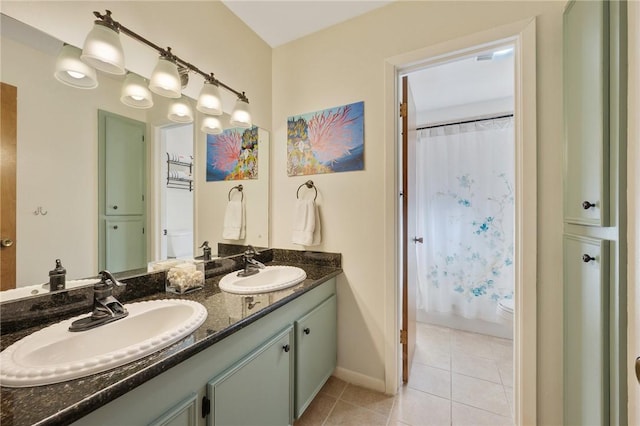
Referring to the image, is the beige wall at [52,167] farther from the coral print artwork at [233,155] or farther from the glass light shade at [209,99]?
the coral print artwork at [233,155]

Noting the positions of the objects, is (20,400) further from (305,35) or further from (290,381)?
(305,35)

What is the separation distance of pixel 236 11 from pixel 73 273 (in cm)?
175

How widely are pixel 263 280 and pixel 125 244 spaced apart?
2.40ft

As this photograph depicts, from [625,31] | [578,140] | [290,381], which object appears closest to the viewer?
[625,31]

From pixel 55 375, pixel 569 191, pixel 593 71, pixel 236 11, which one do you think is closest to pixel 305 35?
pixel 236 11

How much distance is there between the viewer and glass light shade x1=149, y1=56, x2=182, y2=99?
1.17m

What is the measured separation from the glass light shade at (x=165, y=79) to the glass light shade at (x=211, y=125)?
1.04ft

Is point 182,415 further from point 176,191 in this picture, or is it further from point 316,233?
point 316,233

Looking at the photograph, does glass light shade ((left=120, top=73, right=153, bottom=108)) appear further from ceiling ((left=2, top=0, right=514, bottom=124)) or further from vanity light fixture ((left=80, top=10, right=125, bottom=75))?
ceiling ((left=2, top=0, right=514, bottom=124))

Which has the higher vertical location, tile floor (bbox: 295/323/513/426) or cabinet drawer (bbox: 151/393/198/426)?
cabinet drawer (bbox: 151/393/198/426)

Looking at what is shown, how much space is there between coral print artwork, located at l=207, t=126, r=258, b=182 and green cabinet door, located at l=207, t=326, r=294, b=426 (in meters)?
1.08

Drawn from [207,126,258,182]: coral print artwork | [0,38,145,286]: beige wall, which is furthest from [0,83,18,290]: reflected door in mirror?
[207,126,258,182]: coral print artwork

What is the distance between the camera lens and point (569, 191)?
114 centimetres

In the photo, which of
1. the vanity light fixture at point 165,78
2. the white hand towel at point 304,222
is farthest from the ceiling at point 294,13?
the white hand towel at point 304,222
